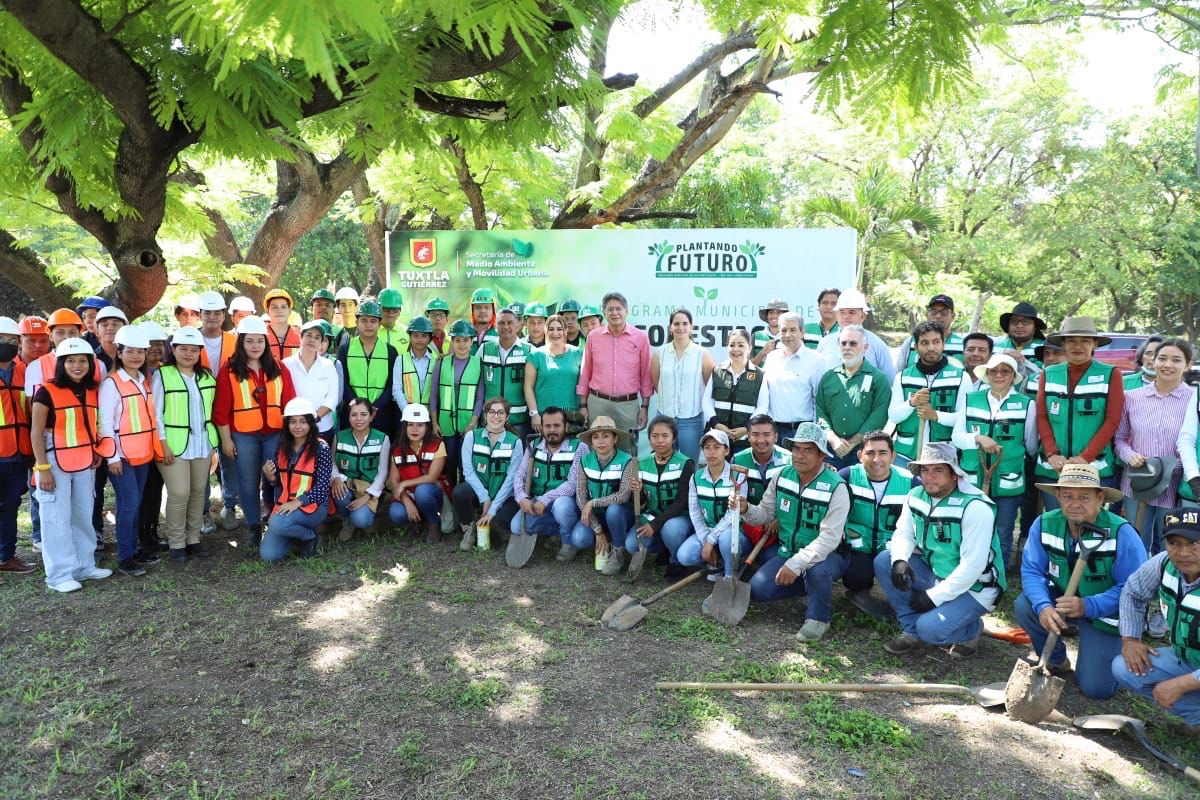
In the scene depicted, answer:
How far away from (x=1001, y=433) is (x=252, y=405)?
581 cm

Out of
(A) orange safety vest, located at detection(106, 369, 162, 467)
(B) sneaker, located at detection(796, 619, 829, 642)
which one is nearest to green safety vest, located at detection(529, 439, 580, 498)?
(B) sneaker, located at detection(796, 619, 829, 642)

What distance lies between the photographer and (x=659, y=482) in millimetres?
6457

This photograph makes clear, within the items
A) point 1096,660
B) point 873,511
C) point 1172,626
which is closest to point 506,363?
point 873,511

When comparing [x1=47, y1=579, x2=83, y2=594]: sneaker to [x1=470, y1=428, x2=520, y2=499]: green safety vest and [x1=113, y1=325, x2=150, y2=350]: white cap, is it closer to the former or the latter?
[x1=113, y1=325, x2=150, y2=350]: white cap

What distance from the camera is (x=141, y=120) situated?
12.6 feet

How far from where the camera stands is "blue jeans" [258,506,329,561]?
258 inches

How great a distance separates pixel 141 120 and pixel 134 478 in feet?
10.7

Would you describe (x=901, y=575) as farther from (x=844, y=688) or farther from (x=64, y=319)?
(x=64, y=319)

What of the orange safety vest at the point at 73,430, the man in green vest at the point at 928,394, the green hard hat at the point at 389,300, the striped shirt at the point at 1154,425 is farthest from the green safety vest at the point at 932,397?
the orange safety vest at the point at 73,430

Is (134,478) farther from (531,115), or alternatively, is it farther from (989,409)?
(989,409)

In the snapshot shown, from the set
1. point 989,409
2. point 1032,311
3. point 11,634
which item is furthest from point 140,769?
point 1032,311

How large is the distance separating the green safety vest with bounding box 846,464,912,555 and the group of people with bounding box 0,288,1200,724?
0.06 ft

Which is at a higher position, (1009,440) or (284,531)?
(1009,440)

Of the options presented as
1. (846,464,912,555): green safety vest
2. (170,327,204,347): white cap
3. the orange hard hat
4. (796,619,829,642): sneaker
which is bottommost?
(796,619,829,642): sneaker
